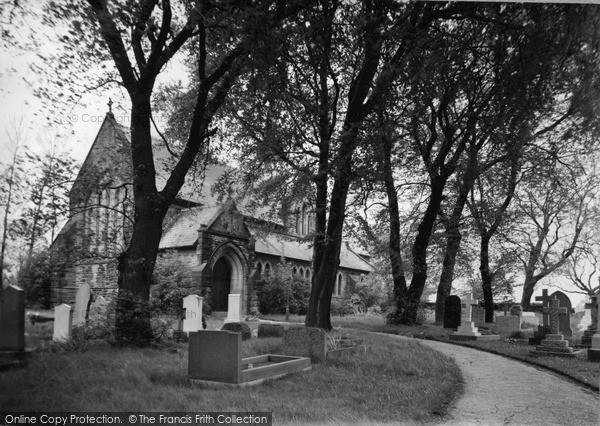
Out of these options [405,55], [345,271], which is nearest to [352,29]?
[405,55]

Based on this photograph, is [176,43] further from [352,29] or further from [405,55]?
[405,55]

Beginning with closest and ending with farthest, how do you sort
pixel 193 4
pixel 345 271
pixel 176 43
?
pixel 193 4 → pixel 176 43 → pixel 345 271

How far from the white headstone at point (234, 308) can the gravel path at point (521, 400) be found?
2.81 metres

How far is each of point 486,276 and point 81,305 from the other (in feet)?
36.4

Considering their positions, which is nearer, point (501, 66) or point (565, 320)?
point (501, 66)

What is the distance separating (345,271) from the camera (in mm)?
12328

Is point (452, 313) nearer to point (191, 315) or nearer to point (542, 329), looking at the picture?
point (542, 329)

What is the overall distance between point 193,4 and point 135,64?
87 cm

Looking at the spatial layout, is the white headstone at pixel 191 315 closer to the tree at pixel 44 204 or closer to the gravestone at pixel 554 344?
the tree at pixel 44 204

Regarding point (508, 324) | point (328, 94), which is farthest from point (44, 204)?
point (508, 324)

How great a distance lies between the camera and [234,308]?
6.00 m

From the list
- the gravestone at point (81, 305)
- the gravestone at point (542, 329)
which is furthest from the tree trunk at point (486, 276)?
the gravestone at point (81, 305)

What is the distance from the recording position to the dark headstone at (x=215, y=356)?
4.16 metres

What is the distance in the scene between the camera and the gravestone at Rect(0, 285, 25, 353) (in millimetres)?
3475
